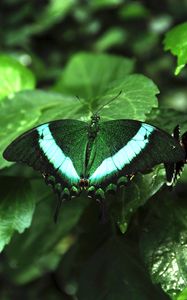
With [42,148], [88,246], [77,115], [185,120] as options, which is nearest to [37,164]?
[42,148]

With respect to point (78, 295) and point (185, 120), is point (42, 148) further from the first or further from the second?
point (78, 295)

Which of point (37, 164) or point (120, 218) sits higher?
point (37, 164)

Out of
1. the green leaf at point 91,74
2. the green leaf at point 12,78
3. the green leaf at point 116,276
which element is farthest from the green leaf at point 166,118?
the green leaf at point 91,74

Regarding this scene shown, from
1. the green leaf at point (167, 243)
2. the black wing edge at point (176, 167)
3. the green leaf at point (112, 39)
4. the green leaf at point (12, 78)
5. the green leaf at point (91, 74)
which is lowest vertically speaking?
the green leaf at point (167, 243)

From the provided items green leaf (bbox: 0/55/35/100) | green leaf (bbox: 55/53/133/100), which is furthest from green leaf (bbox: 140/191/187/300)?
green leaf (bbox: 55/53/133/100)

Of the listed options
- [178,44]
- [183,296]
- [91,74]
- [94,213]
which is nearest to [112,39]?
[91,74]

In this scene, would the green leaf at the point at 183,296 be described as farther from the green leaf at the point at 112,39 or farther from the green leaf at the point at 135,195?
the green leaf at the point at 112,39
